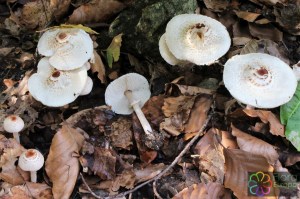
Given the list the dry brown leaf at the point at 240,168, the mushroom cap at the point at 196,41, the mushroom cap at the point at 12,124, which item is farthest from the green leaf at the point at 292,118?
the mushroom cap at the point at 12,124

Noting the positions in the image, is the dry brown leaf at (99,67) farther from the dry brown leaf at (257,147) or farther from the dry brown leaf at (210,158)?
the dry brown leaf at (257,147)

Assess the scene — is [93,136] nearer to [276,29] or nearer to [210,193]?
[210,193]

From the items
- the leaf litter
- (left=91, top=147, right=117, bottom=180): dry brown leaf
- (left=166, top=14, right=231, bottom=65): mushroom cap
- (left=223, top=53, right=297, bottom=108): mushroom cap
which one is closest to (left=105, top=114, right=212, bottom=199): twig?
the leaf litter

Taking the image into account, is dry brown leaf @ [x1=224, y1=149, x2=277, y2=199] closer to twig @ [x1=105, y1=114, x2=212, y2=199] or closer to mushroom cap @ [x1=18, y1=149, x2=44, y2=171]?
twig @ [x1=105, y1=114, x2=212, y2=199]

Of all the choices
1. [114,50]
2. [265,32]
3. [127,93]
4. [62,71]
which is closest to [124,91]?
[127,93]

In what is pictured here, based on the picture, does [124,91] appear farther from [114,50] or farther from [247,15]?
[247,15]

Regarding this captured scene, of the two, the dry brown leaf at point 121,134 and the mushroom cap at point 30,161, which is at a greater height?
the mushroom cap at point 30,161
